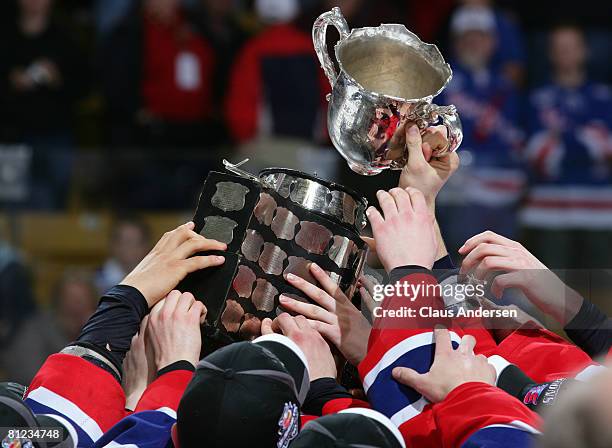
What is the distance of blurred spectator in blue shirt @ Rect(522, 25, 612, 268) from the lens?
455 cm

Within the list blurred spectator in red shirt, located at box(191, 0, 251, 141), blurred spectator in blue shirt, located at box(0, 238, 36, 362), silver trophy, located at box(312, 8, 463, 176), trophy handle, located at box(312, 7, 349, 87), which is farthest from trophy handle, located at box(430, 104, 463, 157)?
blurred spectator in red shirt, located at box(191, 0, 251, 141)

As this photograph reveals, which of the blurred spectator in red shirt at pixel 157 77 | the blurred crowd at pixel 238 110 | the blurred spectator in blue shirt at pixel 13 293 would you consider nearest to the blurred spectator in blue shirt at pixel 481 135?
the blurred crowd at pixel 238 110

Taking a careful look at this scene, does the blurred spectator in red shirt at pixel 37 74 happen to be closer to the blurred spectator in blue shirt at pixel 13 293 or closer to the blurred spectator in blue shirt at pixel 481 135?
the blurred spectator in blue shirt at pixel 13 293

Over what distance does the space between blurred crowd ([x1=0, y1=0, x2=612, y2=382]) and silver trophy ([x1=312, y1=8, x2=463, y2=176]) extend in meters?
2.23

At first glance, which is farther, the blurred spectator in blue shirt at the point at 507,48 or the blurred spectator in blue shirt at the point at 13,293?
the blurred spectator in blue shirt at the point at 507,48

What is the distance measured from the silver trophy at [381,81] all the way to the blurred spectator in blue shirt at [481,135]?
2.08 metres

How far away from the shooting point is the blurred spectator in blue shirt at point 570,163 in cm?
455

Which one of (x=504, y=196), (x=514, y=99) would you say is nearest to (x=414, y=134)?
(x=504, y=196)

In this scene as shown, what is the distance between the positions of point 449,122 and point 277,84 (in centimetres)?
316

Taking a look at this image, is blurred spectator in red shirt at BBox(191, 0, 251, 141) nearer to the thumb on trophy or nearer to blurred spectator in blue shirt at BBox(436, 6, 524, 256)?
blurred spectator in blue shirt at BBox(436, 6, 524, 256)

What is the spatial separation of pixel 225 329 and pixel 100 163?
2.79 m

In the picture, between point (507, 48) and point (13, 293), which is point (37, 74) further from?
point (507, 48)

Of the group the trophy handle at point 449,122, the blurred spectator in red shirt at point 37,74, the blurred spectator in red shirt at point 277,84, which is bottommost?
the trophy handle at point 449,122

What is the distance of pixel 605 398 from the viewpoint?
1.22 m
